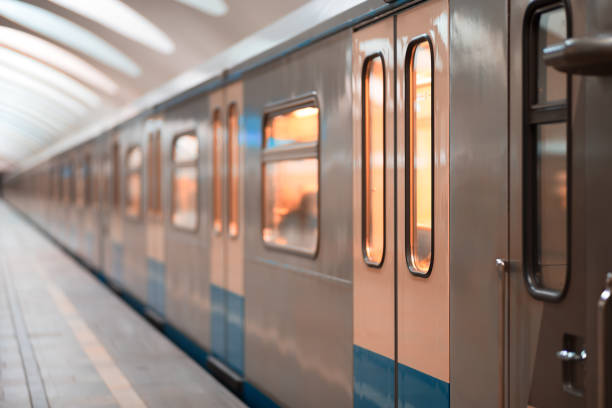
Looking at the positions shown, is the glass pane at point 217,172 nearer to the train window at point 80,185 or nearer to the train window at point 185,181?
the train window at point 185,181

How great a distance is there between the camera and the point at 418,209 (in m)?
2.87

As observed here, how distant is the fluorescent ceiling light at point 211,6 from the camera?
663 centimetres

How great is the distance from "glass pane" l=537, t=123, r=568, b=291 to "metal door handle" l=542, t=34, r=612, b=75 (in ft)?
0.79

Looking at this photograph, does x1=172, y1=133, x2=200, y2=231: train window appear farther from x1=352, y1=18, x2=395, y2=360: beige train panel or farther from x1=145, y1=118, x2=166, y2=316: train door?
x1=352, y1=18, x2=395, y2=360: beige train panel

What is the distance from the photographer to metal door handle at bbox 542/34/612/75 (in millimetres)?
1906

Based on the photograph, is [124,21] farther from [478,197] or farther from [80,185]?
[478,197]

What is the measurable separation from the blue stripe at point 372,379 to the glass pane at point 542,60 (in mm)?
1457

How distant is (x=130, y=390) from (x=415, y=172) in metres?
3.39

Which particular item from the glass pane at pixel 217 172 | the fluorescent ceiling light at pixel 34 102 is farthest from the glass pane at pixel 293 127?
the fluorescent ceiling light at pixel 34 102

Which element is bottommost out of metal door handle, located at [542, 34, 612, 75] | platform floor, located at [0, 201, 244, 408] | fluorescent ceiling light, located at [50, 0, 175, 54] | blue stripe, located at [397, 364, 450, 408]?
platform floor, located at [0, 201, 244, 408]

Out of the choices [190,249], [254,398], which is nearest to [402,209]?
[254,398]

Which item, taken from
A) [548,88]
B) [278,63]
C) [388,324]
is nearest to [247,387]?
[388,324]

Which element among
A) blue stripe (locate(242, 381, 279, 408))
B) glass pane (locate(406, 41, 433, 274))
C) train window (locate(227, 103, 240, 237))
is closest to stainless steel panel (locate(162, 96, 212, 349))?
train window (locate(227, 103, 240, 237))

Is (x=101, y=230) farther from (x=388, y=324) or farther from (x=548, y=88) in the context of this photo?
(x=548, y=88)
